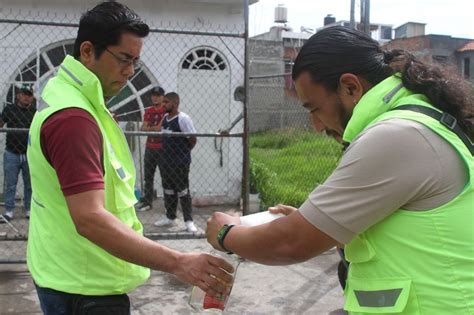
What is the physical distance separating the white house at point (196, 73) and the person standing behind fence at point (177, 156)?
162 cm

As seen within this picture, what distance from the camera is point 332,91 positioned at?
1.60 m

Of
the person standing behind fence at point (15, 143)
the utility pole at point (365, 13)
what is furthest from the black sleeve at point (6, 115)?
the utility pole at point (365, 13)

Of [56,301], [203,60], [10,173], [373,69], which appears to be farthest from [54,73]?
[373,69]

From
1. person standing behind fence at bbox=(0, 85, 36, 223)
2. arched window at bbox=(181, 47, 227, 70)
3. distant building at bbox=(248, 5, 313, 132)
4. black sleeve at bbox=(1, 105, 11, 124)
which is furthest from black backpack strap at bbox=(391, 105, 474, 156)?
arched window at bbox=(181, 47, 227, 70)

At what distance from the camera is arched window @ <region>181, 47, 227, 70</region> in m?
9.49

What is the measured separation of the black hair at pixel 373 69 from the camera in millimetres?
1512

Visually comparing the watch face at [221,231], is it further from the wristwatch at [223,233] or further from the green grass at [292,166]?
the green grass at [292,166]

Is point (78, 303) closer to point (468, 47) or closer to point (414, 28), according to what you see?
point (468, 47)

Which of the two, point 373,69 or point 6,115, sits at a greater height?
point 373,69

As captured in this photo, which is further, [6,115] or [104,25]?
[6,115]

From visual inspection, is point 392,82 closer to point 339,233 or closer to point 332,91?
point 332,91

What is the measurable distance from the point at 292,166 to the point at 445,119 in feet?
31.4

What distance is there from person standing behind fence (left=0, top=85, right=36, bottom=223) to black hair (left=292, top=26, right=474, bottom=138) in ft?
21.5

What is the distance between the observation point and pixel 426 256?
1.39 metres
